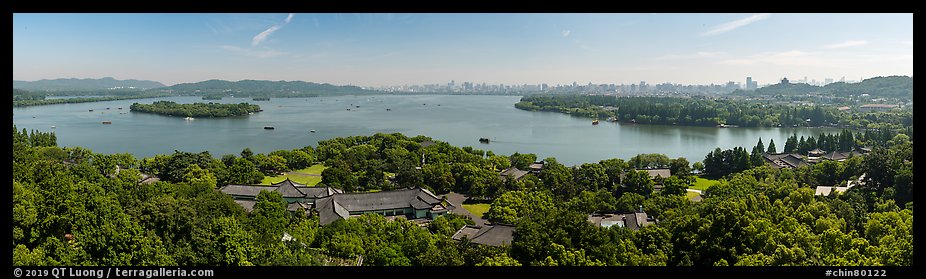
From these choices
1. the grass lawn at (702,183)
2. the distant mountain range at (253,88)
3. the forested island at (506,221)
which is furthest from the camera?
the distant mountain range at (253,88)

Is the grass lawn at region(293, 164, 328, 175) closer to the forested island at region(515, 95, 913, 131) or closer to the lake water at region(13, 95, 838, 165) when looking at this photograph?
the lake water at region(13, 95, 838, 165)

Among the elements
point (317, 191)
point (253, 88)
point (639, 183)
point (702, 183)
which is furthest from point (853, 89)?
point (253, 88)

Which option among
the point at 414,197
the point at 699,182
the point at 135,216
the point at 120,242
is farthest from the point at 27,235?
the point at 699,182

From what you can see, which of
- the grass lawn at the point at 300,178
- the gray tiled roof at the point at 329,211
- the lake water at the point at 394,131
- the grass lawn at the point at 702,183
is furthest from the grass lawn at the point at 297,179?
the grass lawn at the point at 702,183

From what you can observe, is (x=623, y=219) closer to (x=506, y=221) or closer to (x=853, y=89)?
(x=506, y=221)

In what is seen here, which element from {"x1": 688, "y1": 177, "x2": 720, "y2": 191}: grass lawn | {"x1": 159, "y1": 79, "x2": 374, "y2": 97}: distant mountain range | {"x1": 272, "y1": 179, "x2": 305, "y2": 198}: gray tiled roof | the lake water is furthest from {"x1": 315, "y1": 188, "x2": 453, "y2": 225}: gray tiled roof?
{"x1": 159, "y1": 79, "x2": 374, "y2": 97}: distant mountain range

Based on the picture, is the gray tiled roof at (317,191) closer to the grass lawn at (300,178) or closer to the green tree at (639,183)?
the grass lawn at (300,178)
